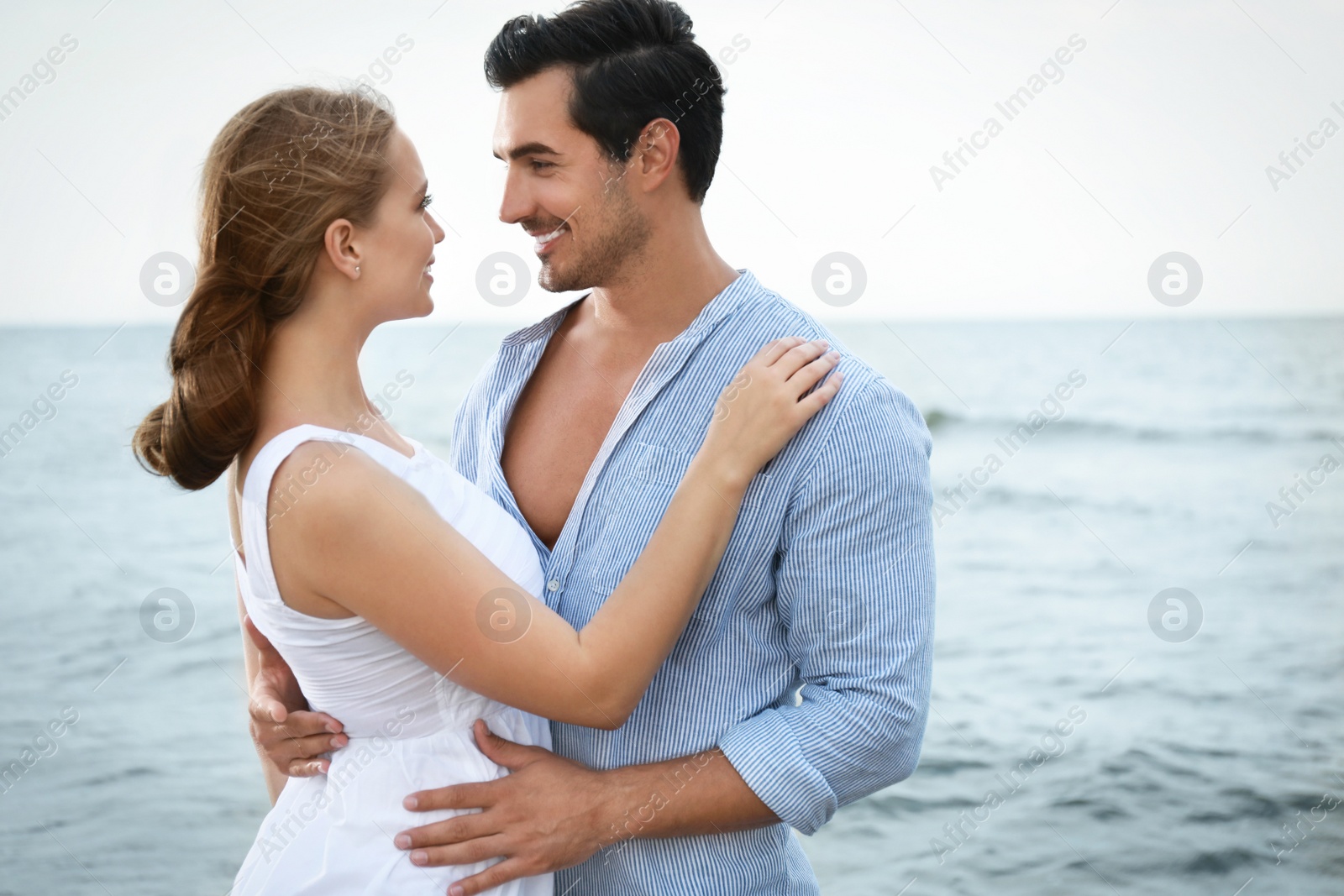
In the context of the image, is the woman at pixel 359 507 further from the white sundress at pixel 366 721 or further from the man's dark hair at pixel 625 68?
the man's dark hair at pixel 625 68

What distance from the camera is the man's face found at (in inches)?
87.8

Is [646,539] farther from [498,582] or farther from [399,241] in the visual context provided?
[399,241]

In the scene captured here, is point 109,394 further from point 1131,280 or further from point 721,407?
point 721,407

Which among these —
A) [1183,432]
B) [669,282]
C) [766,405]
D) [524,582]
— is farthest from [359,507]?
[1183,432]

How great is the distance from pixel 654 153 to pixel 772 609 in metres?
1.00

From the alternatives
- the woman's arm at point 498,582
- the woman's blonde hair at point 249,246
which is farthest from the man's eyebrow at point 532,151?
the woman's arm at point 498,582

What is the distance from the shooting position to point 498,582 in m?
1.62

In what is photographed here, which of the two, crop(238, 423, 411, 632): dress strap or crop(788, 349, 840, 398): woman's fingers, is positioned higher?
crop(788, 349, 840, 398): woman's fingers

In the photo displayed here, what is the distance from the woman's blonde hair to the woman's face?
46 millimetres

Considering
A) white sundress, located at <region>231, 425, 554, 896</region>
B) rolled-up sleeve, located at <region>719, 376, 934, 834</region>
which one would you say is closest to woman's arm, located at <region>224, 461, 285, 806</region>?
white sundress, located at <region>231, 425, 554, 896</region>

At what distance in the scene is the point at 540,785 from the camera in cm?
179

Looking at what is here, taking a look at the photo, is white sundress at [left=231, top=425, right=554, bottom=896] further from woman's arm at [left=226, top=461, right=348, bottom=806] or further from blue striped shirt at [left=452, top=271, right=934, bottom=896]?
blue striped shirt at [left=452, top=271, right=934, bottom=896]

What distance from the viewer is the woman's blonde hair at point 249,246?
1.65 m

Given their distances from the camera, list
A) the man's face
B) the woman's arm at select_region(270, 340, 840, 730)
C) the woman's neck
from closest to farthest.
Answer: the woman's arm at select_region(270, 340, 840, 730)
the woman's neck
the man's face
